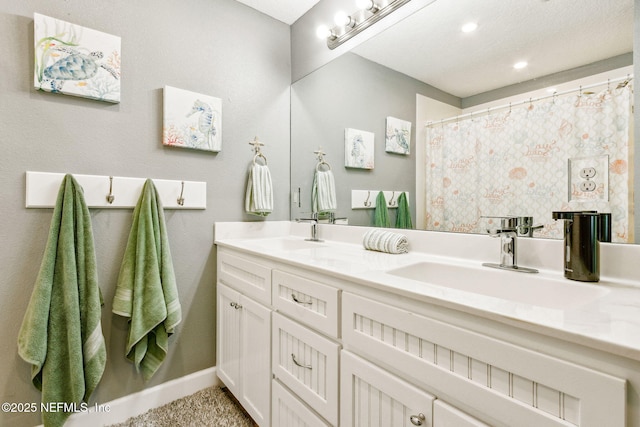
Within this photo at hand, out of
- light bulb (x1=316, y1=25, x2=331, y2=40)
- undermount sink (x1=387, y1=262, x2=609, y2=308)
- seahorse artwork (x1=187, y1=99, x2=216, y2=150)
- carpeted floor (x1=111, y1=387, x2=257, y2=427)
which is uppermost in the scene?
light bulb (x1=316, y1=25, x2=331, y2=40)

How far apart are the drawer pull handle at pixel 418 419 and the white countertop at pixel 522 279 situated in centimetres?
26

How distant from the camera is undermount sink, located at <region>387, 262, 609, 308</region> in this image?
0.78m

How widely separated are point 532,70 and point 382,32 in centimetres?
73

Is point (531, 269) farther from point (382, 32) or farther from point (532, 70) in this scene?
point (382, 32)

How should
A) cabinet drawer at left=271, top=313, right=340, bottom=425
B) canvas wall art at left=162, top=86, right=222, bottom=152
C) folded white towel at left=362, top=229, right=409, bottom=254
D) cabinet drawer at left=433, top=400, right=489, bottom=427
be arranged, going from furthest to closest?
canvas wall art at left=162, top=86, right=222, bottom=152 < folded white towel at left=362, top=229, right=409, bottom=254 < cabinet drawer at left=271, top=313, right=340, bottom=425 < cabinet drawer at left=433, top=400, right=489, bottom=427

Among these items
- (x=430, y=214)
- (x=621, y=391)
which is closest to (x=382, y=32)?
(x=430, y=214)

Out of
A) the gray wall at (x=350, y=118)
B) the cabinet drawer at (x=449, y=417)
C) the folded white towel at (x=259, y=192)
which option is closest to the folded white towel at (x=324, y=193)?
the gray wall at (x=350, y=118)

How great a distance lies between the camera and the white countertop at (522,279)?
19.0 inches

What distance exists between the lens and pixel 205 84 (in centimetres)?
163

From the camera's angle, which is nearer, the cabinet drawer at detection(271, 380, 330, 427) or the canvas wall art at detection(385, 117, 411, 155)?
the cabinet drawer at detection(271, 380, 330, 427)

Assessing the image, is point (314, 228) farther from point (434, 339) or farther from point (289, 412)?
point (434, 339)

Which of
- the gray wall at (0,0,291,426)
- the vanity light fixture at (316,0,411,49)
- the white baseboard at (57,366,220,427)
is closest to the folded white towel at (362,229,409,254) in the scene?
the gray wall at (0,0,291,426)

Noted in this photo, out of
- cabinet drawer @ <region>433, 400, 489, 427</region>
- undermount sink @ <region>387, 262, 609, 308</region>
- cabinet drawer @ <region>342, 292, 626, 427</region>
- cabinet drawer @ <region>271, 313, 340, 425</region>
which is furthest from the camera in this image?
cabinet drawer @ <region>271, 313, 340, 425</region>

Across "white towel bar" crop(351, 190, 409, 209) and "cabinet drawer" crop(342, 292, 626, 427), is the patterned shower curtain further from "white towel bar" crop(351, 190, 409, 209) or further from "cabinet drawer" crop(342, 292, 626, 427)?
"cabinet drawer" crop(342, 292, 626, 427)
